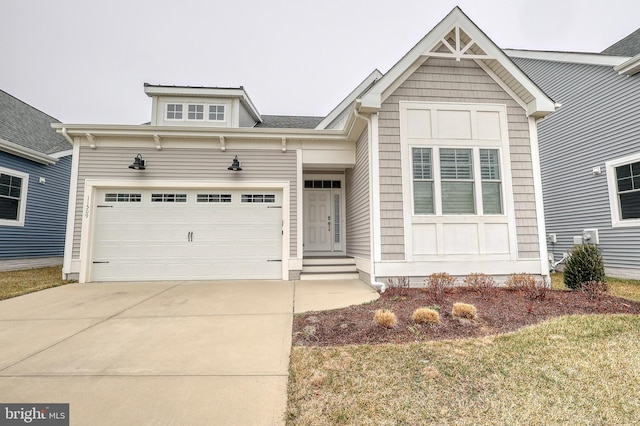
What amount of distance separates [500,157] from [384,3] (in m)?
8.26

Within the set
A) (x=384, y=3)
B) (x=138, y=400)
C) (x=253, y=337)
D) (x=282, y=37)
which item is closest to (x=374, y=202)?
(x=253, y=337)

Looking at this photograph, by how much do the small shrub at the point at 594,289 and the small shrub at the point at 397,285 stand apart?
8.82ft

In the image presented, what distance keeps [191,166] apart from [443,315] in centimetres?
626

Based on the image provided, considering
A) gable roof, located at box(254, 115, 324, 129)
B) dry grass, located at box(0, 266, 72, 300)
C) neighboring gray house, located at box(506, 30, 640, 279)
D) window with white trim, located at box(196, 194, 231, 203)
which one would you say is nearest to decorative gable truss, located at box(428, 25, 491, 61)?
neighboring gray house, located at box(506, 30, 640, 279)

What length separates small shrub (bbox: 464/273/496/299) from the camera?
4.80 m

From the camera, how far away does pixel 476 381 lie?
211 cm

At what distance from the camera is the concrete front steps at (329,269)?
682 centimetres

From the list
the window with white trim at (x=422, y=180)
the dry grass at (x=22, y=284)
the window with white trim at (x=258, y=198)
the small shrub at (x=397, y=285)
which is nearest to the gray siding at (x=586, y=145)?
the window with white trim at (x=422, y=180)

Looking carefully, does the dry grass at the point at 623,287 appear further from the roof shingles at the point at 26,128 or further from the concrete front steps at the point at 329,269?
the roof shingles at the point at 26,128

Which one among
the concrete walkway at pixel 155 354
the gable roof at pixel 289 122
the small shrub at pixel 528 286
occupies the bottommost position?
the concrete walkway at pixel 155 354

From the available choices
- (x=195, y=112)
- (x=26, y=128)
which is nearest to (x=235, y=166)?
(x=195, y=112)

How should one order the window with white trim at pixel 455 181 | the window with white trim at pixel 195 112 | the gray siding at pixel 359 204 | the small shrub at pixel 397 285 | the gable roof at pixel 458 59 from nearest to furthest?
the small shrub at pixel 397 285, the gable roof at pixel 458 59, the window with white trim at pixel 455 181, the gray siding at pixel 359 204, the window with white trim at pixel 195 112

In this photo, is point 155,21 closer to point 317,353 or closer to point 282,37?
point 282,37

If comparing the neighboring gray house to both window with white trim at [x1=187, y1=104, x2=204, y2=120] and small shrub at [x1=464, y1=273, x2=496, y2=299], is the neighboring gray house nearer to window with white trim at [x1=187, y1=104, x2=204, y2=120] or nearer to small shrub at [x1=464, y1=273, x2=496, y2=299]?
small shrub at [x1=464, y1=273, x2=496, y2=299]
